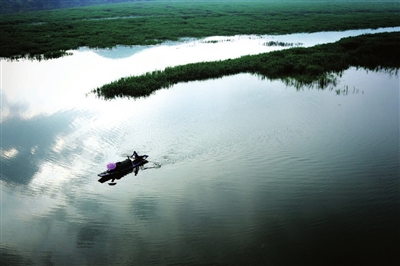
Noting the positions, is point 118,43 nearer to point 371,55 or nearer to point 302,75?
point 302,75

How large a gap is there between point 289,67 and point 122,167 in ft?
60.1

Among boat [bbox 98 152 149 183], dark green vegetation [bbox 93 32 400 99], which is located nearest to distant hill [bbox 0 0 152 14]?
dark green vegetation [bbox 93 32 400 99]

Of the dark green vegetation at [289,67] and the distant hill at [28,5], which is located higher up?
the distant hill at [28,5]

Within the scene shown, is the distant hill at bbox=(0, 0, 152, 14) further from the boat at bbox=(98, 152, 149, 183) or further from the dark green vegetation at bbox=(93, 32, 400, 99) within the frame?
the boat at bbox=(98, 152, 149, 183)

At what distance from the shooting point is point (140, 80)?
22.6m

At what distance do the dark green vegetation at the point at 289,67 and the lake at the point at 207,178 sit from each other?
1.52m

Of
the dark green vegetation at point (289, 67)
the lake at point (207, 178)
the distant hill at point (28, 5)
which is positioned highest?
the distant hill at point (28, 5)

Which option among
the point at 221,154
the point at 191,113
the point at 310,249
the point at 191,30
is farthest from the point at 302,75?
the point at 191,30

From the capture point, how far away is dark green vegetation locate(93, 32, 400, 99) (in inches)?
855

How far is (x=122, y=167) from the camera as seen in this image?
37.7 ft

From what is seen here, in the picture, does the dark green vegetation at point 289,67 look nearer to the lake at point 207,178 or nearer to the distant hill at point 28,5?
the lake at point 207,178

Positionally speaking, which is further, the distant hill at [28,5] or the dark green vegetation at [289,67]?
the distant hill at [28,5]

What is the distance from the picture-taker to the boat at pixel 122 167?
11.2 meters

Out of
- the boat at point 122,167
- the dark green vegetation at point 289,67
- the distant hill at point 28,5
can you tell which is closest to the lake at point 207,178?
the boat at point 122,167
